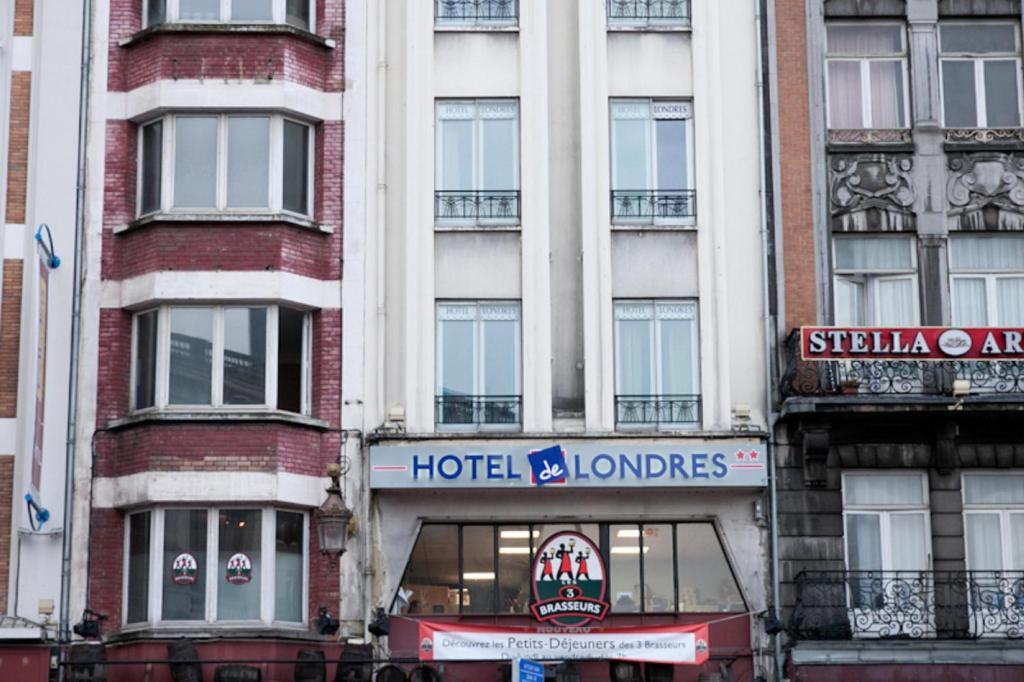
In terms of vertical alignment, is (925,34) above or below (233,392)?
above

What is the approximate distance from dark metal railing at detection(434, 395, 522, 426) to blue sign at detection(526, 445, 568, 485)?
1.05m

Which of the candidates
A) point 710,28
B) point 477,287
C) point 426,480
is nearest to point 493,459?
point 426,480

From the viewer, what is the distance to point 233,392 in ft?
93.9

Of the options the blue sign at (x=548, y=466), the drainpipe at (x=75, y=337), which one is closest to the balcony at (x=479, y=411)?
the blue sign at (x=548, y=466)

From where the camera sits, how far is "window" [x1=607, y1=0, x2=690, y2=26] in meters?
30.5

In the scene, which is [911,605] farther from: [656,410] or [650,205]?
[650,205]

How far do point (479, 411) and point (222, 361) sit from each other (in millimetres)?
3997

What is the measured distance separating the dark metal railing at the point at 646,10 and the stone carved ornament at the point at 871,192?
3451mm

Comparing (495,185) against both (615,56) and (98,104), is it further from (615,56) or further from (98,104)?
(98,104)

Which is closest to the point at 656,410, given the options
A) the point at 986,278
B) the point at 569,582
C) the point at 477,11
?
the point at 569,582

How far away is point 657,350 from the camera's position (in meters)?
29.5

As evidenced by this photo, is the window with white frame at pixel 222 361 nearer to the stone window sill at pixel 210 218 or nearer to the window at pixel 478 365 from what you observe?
the stone window sill at pixel 210 218

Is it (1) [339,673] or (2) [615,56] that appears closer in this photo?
(1) [339,673]

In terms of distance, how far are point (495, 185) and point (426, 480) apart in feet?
16.4
